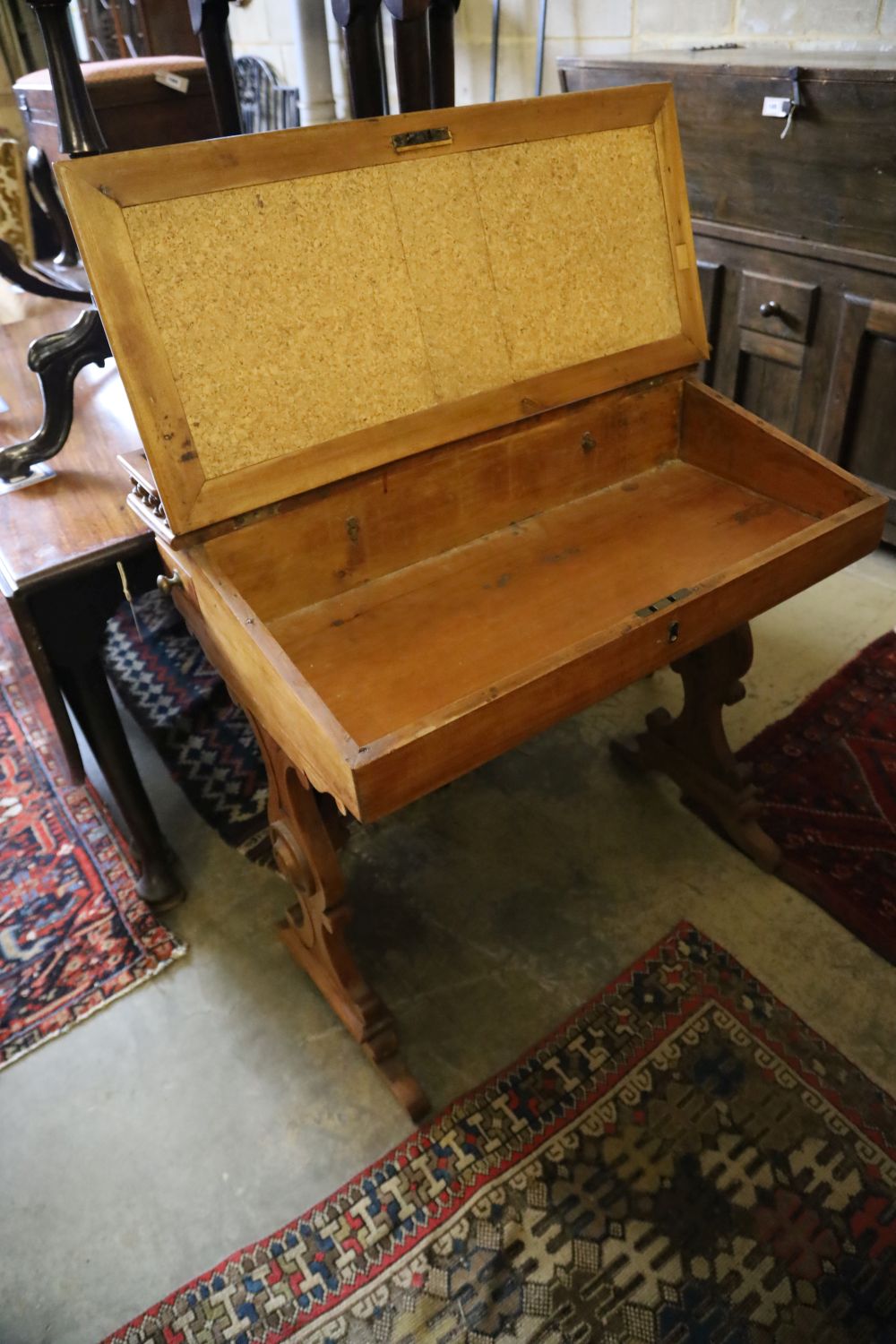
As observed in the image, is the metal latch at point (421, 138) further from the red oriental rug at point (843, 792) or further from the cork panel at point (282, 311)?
the red oriental rug at point (843, 792)

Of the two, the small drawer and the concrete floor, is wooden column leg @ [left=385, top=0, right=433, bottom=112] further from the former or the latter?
the concrete floor

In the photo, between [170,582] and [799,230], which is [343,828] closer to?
[170,582]

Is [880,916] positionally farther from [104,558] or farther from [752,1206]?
[104,558]

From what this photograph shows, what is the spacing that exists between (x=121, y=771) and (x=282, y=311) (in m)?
Answer: 0.86

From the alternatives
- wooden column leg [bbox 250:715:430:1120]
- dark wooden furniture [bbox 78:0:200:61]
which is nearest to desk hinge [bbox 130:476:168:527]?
wooden column leg [bbox 250:715:430:1120]

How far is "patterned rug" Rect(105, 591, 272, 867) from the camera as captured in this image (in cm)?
194

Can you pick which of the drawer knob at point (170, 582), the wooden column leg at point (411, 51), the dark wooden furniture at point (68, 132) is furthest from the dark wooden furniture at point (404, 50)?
the drawer knob at point (170, 582)

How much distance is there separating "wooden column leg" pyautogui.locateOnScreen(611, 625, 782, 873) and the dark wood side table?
3.11 feet

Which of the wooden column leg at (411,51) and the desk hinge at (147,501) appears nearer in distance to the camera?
the desk hinge at (147,501)

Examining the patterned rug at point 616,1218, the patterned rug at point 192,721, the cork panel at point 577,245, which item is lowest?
the patterned rug at point 192,721

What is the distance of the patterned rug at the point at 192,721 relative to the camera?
194 centimetres

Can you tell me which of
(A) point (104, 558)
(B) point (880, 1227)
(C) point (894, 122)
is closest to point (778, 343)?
(C) point (894, 122)

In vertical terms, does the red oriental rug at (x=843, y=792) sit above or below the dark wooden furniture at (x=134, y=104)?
below

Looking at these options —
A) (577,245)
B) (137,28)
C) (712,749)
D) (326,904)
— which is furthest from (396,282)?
(137,28)
